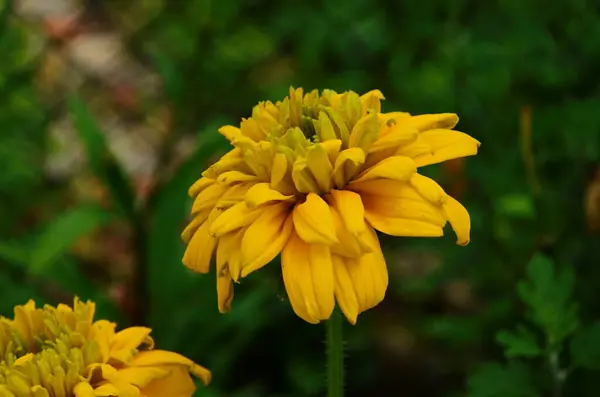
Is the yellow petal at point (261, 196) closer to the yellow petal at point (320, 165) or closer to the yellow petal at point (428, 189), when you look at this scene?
the yellow petal at point (320, 165)

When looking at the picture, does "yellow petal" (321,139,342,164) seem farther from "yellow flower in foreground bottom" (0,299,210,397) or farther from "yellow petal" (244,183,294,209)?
"yellow flower in foreground bottom" (0,299,210,397)

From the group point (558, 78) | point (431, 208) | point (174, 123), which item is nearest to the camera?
point (431, 208)

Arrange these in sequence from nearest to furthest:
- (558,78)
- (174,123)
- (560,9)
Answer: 1. (558,78)
2. (560,9)
3. (174,123)

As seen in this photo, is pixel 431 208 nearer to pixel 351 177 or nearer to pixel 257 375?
pixel 351 177

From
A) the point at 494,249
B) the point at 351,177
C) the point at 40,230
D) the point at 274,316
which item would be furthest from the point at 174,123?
the point at 351,177

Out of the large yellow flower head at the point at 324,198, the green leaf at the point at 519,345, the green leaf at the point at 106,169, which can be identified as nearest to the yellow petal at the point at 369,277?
the large yellow flower head at the point at 324,198

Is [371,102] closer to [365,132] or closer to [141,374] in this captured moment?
[365,132]

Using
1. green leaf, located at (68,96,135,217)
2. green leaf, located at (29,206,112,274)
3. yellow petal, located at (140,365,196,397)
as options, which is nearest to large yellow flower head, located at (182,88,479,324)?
yellow petal, located at (140,365,196,397)

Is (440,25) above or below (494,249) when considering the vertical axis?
above

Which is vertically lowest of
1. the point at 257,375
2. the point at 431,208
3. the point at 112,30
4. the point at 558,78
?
the point at 257,375

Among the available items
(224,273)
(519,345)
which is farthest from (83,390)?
(519,345)
